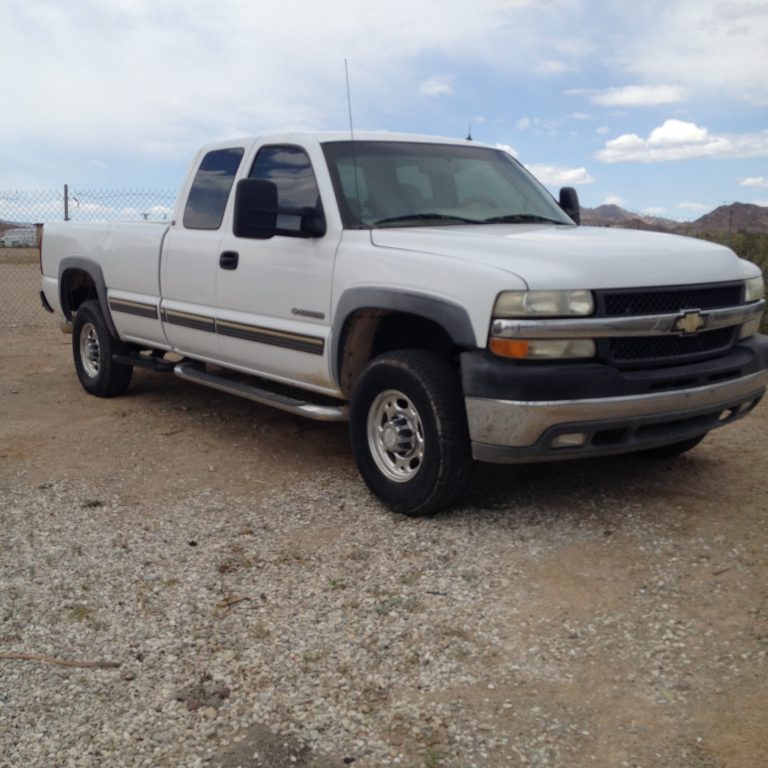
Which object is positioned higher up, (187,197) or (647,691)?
(187,197)

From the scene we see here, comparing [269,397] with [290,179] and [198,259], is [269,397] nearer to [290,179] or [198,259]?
[198,259]

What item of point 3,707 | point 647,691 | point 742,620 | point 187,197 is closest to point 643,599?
point 742,620

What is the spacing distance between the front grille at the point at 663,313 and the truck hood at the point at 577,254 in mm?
51

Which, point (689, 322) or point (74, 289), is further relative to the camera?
point (74, 289)

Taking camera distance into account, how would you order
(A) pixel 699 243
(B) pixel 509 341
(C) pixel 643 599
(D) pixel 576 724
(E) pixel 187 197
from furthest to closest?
(E) pixel 187 197
(A) pixel 699 243
(B) pixel 509 341
(C) pixel 643 599
(D) pixel 576 724

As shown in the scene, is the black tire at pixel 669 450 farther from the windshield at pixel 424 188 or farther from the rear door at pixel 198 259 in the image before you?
the rear door at pixel 198 259

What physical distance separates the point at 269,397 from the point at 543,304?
7.26 ft

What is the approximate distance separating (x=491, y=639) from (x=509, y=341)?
1.34 metres

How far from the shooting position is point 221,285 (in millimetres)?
6105

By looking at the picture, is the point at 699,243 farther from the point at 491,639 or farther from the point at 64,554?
the point at 64,554

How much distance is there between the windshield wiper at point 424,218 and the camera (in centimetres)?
528

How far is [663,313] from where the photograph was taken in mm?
4492

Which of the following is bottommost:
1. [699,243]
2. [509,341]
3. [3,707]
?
[3,707]

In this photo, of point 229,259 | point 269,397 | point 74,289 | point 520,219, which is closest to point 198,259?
point 229,259
